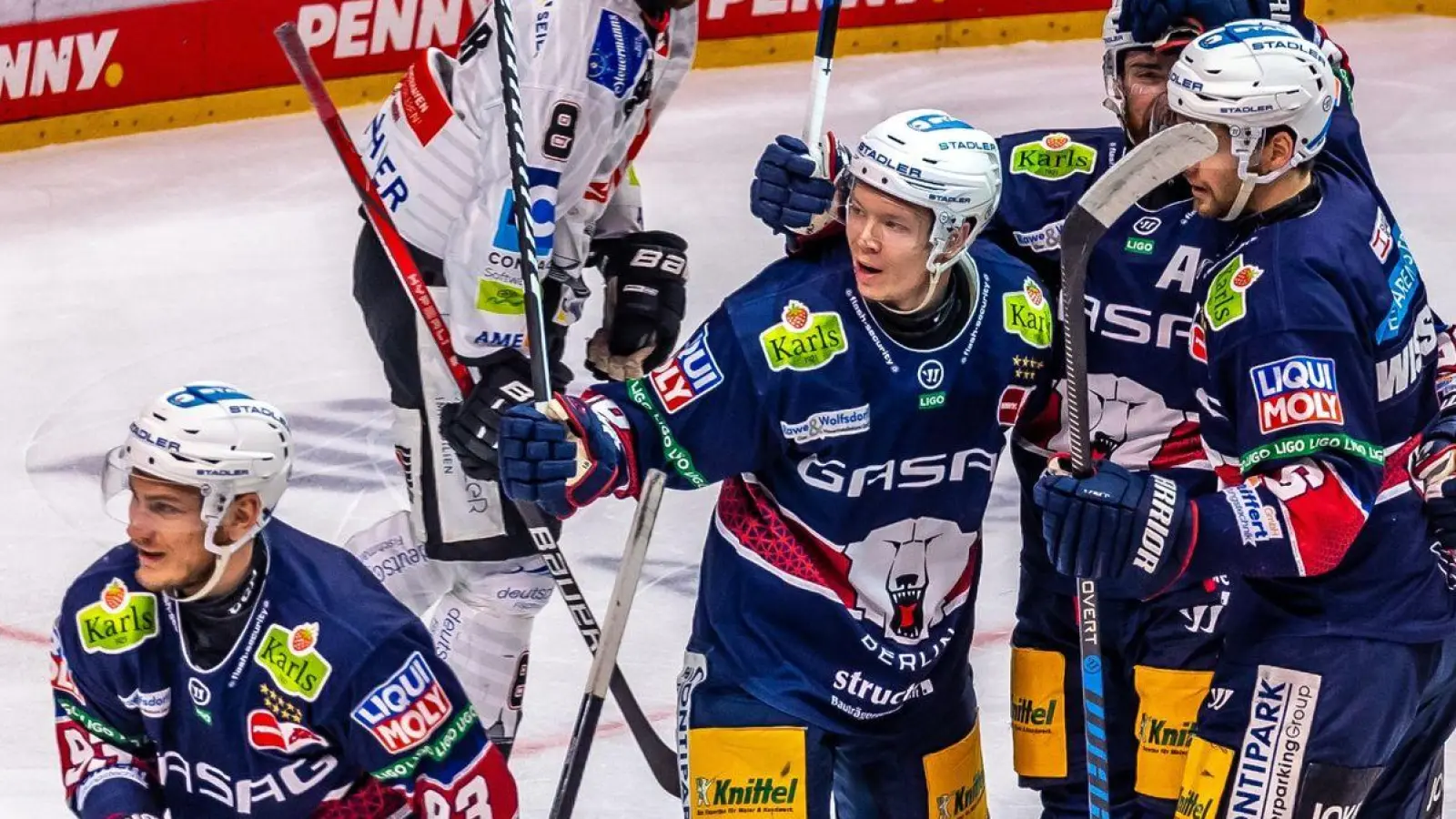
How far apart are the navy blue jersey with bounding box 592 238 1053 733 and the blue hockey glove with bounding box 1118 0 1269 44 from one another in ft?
1.46

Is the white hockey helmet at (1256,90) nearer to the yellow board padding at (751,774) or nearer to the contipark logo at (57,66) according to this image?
the yellow board padding at (751,774)

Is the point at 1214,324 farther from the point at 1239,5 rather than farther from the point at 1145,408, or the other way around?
the point at 1239,5

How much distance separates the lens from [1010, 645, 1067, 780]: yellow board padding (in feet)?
12.1

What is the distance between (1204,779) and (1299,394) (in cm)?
62

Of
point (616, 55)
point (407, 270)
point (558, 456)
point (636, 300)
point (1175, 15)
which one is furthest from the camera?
point (636, 300)

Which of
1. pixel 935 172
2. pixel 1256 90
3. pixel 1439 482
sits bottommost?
pixel 1439 482

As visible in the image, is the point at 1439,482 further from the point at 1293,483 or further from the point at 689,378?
the point at 689,378

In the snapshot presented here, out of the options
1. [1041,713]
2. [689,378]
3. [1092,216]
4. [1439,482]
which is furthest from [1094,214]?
[1041,713]

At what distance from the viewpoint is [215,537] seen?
3156mm

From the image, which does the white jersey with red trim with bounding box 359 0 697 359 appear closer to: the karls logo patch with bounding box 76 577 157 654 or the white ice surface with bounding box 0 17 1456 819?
the karls logo patch with bounding box 76 577 157 654

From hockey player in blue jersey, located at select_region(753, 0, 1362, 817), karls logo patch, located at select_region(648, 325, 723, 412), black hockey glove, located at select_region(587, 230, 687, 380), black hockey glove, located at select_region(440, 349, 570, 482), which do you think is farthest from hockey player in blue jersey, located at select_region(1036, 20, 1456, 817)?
black hockey glove, located at select_region(587, 230, 687, 380)

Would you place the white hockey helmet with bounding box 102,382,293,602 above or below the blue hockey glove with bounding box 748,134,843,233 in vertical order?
below

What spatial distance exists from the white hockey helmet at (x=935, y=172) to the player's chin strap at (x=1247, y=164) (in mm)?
326

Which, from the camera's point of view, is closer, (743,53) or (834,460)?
(834,460)
